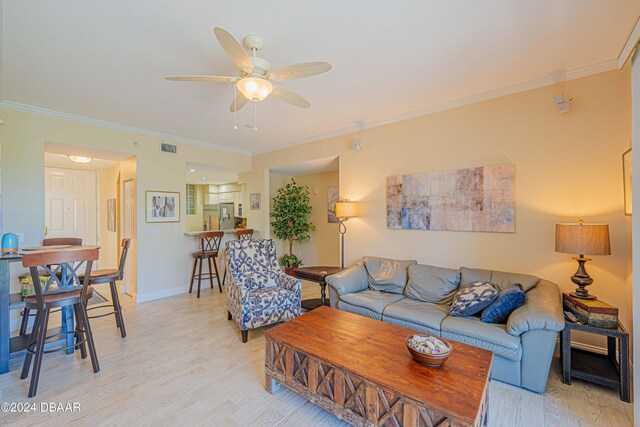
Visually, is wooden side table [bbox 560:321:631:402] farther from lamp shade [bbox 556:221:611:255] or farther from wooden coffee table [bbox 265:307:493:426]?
wooden coffee table [bbox 265:307:493:426]

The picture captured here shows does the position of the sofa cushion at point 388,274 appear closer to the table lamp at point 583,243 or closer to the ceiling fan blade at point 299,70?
the table lamp at point 583,243

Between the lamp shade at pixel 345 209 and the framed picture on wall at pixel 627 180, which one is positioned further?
the lamp shade at pixel 345 209

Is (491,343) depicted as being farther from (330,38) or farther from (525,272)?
(330,38)

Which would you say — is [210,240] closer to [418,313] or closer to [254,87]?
[254,87]

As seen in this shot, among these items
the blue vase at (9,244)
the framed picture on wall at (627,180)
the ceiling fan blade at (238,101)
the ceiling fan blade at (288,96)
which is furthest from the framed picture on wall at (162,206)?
the framed picture on wall at (627,180)

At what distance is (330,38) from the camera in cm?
204

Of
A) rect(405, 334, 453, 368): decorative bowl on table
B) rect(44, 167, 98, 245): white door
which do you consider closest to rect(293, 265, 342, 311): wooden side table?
rect(405, 334, 453, 368): decorative bowl on table

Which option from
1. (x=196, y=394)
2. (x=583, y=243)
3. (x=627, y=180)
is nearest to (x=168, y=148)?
(x=196, y=394)

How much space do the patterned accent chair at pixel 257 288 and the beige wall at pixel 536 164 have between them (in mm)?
1477

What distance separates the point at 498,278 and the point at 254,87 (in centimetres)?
287

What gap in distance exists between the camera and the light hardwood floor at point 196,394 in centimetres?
181

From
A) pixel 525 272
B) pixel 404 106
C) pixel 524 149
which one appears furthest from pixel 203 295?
pixel 524 149

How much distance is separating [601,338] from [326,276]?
2682mm

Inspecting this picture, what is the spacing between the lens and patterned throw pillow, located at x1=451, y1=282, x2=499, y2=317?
241 cm
